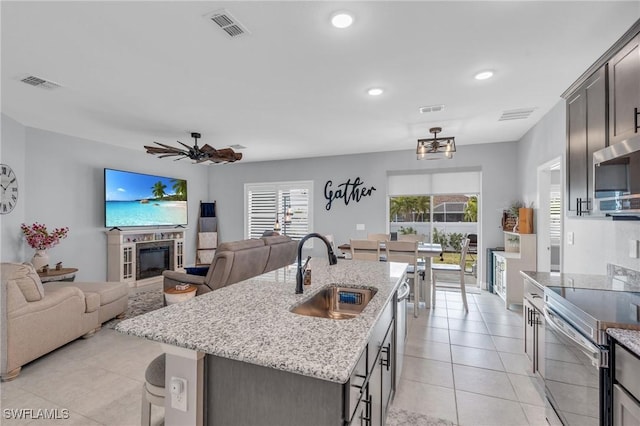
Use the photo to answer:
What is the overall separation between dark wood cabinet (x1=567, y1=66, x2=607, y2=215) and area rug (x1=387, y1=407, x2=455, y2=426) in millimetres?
1858

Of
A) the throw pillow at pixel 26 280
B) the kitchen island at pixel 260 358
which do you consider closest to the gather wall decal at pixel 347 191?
the throw pillow at pixel 26 280

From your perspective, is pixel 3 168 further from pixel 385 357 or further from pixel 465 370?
pixel 465 370

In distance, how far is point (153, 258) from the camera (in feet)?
19.9

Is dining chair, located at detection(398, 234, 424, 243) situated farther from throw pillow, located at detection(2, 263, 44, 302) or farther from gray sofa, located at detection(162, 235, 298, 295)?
throw pillow, located at detection(2, 263, 44, 302)

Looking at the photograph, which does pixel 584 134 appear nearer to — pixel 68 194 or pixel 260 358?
pixel 260 358

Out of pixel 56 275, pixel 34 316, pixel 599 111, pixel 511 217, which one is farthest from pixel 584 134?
pixel 56 275

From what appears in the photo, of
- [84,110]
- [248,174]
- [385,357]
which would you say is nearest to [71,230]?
[84,110]

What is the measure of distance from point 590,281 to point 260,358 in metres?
2.60

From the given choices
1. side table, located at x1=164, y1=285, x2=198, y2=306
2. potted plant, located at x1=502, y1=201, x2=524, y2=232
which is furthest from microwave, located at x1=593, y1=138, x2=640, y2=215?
side table, located at x1=164, y1=285, x2=198, y2=306

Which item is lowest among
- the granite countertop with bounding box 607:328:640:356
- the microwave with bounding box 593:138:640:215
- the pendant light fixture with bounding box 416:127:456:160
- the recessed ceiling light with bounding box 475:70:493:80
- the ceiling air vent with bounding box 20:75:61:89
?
the granite countertop with bounding box 607:328:640:356

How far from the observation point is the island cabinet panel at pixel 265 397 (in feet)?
3.22

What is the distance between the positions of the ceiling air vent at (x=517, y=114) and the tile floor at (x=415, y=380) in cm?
269

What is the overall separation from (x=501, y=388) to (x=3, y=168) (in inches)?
247

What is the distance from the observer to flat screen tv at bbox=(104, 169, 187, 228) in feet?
17.6
